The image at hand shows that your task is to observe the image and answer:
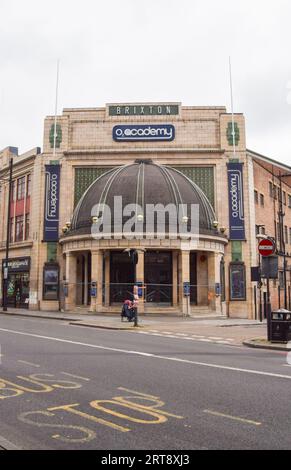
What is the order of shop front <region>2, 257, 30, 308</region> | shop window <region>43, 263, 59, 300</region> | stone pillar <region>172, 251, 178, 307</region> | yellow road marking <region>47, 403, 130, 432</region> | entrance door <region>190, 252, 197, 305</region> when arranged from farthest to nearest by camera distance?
shop front <region>2, 257, 30, 308</region> < shop window <region>43, 263, 59, 300</region> < entrance door <region>190, 252, 197, 305</region> < stone pillar <region>172, 251, 178, 307</region> < yellow road marking <region>47, 403, 130, 432</region>

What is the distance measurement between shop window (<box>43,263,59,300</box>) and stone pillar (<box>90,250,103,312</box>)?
6746mm

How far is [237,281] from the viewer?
126 feet

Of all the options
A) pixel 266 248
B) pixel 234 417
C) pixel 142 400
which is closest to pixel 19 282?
pixel 266 248

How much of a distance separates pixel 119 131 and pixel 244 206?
45.6 ft

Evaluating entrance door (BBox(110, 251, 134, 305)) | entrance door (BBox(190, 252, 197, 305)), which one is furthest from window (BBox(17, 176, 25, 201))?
entrance door (BBox(190, 252, 197, 305))

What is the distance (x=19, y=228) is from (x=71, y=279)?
11.6m

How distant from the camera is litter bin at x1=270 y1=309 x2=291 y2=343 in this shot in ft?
50.2

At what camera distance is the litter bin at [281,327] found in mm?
15297

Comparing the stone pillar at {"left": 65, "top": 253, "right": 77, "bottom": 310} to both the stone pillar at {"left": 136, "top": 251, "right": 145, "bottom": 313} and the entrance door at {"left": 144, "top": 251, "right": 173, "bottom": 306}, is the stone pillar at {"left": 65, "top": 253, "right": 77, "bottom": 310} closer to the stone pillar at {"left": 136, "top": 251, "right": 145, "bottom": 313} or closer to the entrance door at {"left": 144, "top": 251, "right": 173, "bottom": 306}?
the entrance door at {"left": 144, "top": 251, "right": 173, "bottom": 306}

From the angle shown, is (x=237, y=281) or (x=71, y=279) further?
(x=237, y=281)

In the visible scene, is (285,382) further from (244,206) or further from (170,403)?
(244,206)

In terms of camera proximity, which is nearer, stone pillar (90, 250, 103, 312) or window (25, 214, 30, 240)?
stone pillar (90, 250, 103, 312)

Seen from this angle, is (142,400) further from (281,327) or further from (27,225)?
(27,225)
